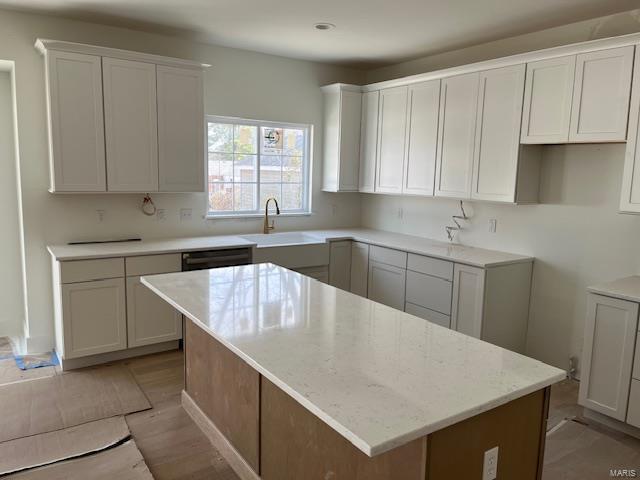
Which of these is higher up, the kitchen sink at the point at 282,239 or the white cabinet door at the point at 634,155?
the white cabinet door at the point at 634,155

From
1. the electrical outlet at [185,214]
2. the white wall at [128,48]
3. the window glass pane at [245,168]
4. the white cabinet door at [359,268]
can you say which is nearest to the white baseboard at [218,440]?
the white wall at [128,48]

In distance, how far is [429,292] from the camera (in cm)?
420

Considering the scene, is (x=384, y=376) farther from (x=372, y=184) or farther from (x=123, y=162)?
(x=372, y=184)

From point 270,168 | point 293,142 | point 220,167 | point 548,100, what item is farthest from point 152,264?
point 548,100

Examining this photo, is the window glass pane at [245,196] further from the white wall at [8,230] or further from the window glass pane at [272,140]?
the white wall at [8,230]

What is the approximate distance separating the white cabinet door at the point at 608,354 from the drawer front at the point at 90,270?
3305mm

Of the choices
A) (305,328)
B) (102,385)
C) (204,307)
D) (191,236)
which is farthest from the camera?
(191,236)

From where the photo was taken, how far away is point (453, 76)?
165 inches

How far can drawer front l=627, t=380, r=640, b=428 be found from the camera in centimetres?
286

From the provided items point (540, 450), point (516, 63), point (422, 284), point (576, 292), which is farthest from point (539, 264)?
point (540, 450)

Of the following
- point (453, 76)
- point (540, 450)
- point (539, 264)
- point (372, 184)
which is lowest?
point (540, 450)

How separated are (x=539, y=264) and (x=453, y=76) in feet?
5.72

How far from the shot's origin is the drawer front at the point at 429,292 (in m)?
4.05

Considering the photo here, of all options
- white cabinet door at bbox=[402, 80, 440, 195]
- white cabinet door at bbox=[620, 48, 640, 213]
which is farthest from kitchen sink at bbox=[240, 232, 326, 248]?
white cabinet door at bbox=[620, 48, 640, 213]
